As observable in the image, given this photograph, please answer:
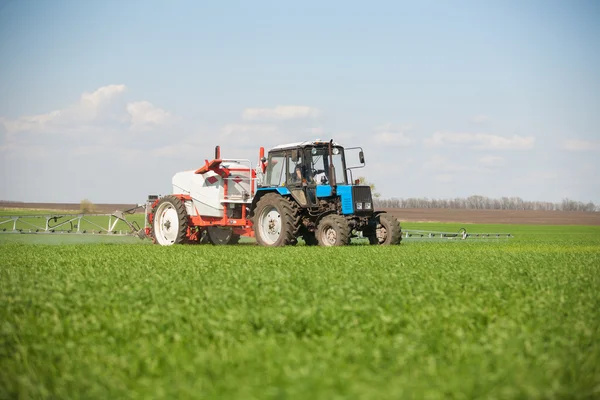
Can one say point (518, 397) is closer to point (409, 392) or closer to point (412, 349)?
point (409, 392)

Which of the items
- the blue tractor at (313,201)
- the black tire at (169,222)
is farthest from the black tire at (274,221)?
the black tire at (169,222)

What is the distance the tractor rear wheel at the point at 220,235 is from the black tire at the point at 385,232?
473cm

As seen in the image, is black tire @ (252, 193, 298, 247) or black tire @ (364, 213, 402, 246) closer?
black tire @ (252, 193, 298, 247)

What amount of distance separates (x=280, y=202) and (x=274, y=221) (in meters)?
0.83

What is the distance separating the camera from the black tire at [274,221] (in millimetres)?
19641

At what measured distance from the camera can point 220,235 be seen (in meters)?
23.4

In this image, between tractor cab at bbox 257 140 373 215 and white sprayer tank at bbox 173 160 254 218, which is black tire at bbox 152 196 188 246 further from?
tractor cab at bbox 257 140 373 215

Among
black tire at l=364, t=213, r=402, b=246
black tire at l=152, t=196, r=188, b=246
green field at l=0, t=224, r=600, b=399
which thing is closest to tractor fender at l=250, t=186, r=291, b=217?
black tire at l=152, t=196, r=188, b=246

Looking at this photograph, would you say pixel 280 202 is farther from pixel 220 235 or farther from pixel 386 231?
pixel 220 235

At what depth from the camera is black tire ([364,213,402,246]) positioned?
67.3 feet

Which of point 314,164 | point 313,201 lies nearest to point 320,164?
A: point 314,164

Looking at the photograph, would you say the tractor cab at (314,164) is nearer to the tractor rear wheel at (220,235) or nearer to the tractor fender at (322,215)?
the tractor fender at (322,215)

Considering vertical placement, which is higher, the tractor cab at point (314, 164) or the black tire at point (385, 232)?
the tractor cab at point (314, 164)

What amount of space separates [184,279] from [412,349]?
5.74 meters
